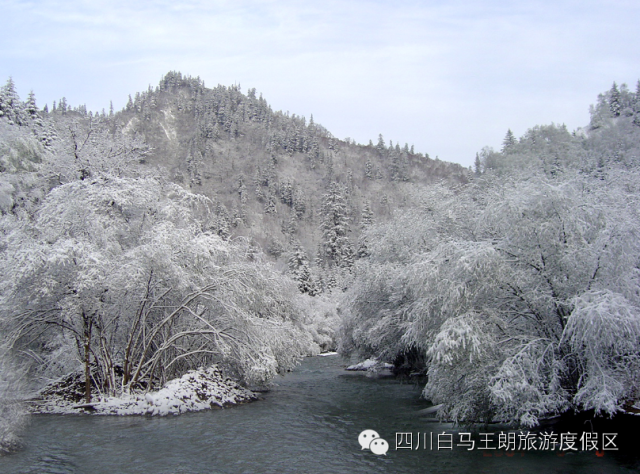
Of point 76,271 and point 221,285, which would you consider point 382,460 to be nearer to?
point 221,285

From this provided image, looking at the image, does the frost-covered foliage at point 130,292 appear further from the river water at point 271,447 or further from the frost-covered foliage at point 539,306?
the frost-covered foliage at point 539,306

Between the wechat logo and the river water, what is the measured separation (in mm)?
201

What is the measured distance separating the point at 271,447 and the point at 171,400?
6.58m

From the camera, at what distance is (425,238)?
82.8 feet

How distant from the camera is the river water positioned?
11562 millimetres

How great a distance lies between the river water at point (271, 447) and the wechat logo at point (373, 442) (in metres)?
0.20

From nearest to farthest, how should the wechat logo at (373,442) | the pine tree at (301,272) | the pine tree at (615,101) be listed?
the wechat logo at (373,442) → the pine tree at (301,272) → the pine tree at (615,101)

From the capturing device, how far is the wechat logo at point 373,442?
13.4 metres

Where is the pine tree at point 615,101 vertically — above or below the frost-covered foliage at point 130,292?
above

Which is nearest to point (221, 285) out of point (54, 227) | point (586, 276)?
point (54, 227)

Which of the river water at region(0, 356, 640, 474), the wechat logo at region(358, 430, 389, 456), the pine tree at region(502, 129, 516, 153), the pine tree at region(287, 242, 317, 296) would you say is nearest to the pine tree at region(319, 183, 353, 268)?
the pine tree at region(287, 242, 317, 296)

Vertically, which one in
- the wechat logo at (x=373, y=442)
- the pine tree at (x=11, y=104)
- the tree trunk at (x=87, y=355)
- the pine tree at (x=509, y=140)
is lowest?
the wechat logo at (x=373, y=442)

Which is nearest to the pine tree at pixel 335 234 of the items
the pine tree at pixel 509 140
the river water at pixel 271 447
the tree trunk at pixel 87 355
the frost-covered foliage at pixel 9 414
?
the pine tree at pixel 509 140

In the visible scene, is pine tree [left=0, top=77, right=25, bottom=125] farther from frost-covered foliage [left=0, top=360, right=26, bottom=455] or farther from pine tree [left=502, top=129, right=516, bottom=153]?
pine tree [left=502, top=129, right=516, bottom=153]
